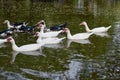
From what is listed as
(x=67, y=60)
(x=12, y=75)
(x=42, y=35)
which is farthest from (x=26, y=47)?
(x=12, y=75)

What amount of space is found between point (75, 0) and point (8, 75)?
1767 inches

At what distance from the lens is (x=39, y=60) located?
19.2 meters

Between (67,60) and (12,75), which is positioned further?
(67,60)

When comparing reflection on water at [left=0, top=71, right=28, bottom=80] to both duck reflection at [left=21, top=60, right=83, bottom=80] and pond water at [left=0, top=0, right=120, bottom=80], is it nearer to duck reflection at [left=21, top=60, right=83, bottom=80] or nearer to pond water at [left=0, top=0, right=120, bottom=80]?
pond water at [left=0, top=0, right=120, bottom=80]

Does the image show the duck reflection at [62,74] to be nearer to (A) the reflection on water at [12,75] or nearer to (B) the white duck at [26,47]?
(A) the reflection on water at [12,75]

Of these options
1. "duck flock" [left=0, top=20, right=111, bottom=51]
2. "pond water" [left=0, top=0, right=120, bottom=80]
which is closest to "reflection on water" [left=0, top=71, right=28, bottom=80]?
"pond water" [left=0, top=0, right=120, bottom=80]

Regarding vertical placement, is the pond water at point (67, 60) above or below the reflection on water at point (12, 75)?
below

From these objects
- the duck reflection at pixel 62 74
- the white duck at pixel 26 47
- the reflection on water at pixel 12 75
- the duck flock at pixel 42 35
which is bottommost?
the duck flock at pixel 42 35

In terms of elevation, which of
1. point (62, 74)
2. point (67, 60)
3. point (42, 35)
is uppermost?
point (62, 74)

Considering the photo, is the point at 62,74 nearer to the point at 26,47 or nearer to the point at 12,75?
the point at 12,75

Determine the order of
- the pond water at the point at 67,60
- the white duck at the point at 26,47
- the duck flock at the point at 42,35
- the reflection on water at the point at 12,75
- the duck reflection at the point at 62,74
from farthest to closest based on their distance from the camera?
the duck flock at the point at 42,35
the white duck at the point at 26,47
the pond water at the point at 67,60
the duck reflection at the point at 62,74
the reflection on water at the point at 12,75

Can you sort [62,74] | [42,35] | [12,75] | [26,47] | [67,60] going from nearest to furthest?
[12,75] → [62,74] → [67,60] → [26,47] → [42,35]

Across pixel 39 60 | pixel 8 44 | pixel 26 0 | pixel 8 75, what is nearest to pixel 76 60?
pixel 39 60

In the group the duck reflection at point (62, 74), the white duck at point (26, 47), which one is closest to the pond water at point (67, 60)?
the duck reflection at point (62, 74)
